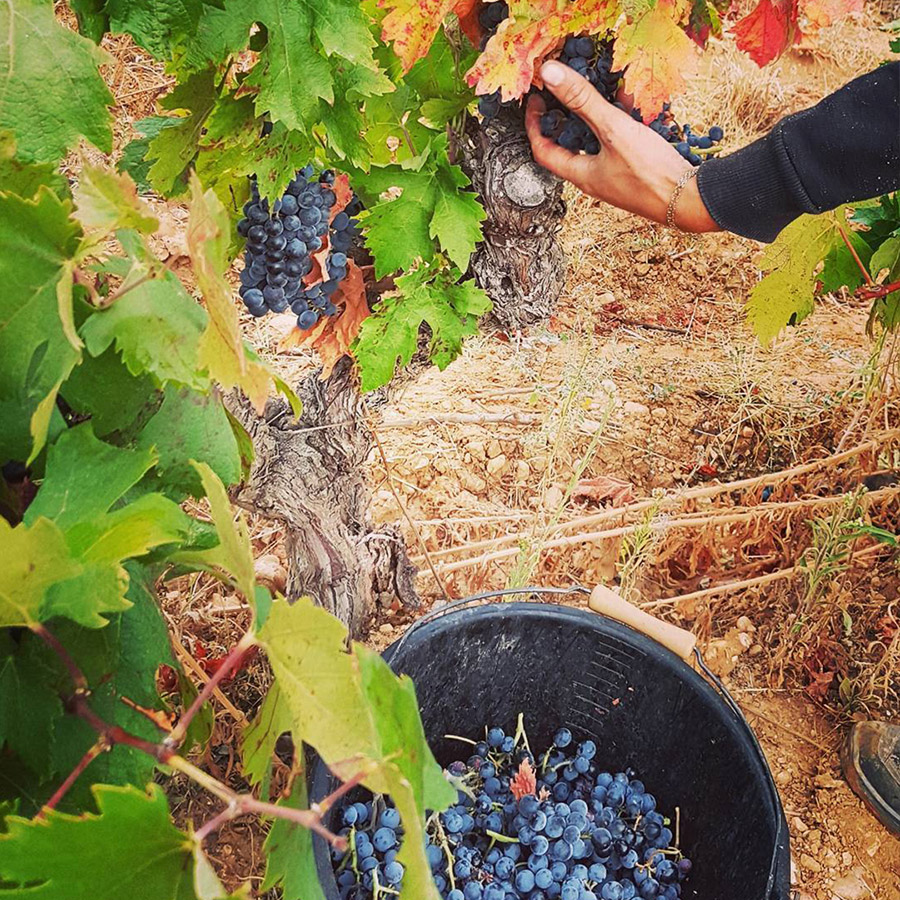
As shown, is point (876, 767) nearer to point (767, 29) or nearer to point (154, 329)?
point (767, 29)

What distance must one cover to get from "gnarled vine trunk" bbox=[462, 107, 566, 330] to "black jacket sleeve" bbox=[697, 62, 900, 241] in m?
0.31

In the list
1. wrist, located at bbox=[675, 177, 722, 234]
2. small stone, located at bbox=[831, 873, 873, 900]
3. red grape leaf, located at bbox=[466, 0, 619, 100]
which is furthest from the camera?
A: small stone, located at bbox=[831, 873, 873, 900]

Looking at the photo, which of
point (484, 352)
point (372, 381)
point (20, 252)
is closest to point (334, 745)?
point (20, 252)

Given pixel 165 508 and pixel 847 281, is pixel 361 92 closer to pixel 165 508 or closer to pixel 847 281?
pixel 165 508

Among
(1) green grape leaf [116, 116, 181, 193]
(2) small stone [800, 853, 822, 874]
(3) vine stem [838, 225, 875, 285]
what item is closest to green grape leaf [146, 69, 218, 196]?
(1) green grape leaf [116, 116, 181, 193]

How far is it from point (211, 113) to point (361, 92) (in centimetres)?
18

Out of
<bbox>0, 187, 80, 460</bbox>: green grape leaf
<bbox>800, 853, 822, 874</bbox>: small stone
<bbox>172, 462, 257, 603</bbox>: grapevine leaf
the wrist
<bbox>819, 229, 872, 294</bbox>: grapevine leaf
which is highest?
<bbox>0, 187, 80, 460</bbox>: green grape leaf

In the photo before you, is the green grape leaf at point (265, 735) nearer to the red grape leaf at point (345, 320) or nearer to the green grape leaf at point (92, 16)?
the green grape leaf at point (92, 16)

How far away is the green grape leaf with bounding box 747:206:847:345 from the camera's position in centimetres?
178

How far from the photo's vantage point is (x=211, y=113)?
104 centimetres

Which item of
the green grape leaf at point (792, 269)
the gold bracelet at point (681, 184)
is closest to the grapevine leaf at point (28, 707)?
the gold bracelet at point (681, 184)

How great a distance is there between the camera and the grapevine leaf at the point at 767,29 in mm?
1185

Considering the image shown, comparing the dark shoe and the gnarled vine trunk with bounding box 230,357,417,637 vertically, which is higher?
the gnarled vine trunk with bounding box 230,357,417,637

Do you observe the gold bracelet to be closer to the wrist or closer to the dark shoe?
the wrist
